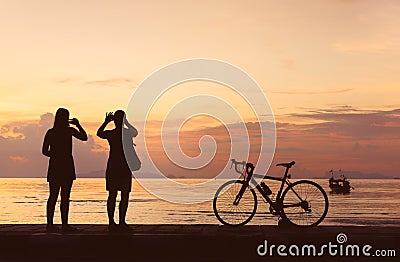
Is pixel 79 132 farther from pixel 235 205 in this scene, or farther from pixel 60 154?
pixel 235 205

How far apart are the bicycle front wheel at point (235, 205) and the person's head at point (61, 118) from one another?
3.88 m

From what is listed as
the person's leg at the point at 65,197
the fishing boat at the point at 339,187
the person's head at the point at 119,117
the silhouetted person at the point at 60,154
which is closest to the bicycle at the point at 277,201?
the person's head at the point at 119,117

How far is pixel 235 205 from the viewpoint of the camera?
586 inches

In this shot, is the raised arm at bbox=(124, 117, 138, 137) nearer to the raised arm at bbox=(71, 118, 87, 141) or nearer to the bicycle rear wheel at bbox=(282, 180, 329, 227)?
the raised arm at bbox=(71, 118, 87, 141)

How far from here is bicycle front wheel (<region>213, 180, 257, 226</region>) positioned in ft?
47.6

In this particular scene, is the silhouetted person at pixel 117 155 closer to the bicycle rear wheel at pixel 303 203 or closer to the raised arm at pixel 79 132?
the raised arm at pixel 79 132

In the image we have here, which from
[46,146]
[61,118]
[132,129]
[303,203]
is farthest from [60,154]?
[303,203]

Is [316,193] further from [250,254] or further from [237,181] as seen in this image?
[250,254]

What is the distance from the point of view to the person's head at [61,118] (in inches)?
498

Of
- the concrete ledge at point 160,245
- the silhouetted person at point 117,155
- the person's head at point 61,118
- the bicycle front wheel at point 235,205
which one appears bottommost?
the concrete ledge at point 160,245

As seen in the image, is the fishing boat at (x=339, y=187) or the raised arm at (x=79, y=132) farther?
the fishing boat at (x=339, y=187)

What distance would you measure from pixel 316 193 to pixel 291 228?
146 cm

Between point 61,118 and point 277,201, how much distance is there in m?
4.84

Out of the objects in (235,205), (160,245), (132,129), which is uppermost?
(132,129)
